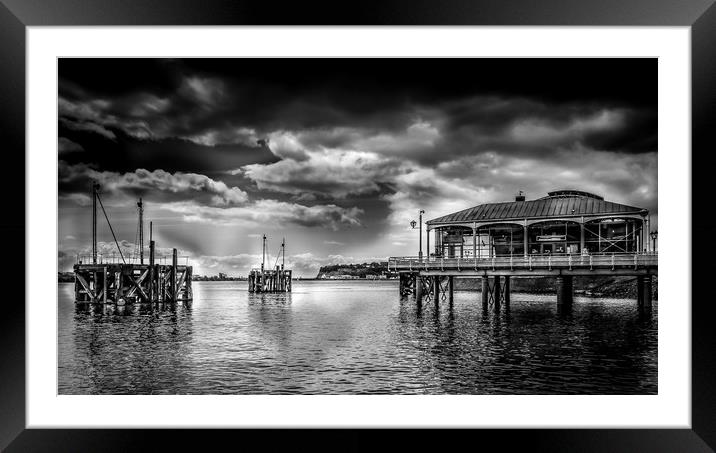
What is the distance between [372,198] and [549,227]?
7084 millimetres

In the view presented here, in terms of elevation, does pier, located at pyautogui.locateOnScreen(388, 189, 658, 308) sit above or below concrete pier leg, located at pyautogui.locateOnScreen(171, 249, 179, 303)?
above

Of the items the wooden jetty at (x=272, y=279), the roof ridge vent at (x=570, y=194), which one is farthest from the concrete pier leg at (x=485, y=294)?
the wooden jetty at (x=272, y=279)

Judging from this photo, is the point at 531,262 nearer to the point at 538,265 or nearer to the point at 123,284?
the point at 538,265

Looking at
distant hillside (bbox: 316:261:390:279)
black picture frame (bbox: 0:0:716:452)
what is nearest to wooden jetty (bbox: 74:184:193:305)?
distant hillside (bbox: 316:261:390:279)

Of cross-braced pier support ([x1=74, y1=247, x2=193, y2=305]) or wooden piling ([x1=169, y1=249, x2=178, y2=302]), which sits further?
wooden piling ([x1=169, y1=249, x2=178, y2=302])

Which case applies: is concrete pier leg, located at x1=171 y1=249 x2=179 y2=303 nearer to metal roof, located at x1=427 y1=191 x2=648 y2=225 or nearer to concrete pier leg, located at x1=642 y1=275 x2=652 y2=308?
metal roof, located at x1=427 y1=191 x2=648 y2=225

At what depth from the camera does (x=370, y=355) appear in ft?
43.6

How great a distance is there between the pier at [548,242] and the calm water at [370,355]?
5.09 ft

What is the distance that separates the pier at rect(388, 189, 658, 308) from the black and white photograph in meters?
0.08

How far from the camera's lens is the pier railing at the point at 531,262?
58.9 feet

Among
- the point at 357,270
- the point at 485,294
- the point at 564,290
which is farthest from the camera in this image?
the point at 357,270

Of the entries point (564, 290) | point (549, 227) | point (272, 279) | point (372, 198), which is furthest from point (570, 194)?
point (272, 279)

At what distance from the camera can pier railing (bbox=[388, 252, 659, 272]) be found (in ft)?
58.9

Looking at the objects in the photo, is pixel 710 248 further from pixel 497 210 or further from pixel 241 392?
pixel 497 210
